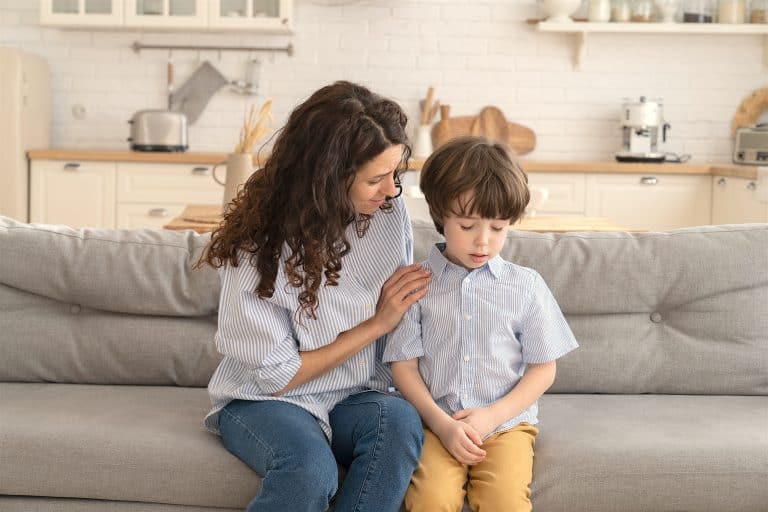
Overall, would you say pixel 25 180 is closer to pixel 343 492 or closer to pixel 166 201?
pixel 166 201

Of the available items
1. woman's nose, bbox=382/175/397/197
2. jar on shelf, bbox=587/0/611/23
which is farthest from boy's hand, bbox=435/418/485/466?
jar on shelf, bbox=587/0/611/23

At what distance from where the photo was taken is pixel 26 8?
5707mm

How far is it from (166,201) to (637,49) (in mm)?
2774

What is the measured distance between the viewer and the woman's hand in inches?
77.8

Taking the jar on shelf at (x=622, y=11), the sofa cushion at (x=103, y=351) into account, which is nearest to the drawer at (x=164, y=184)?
the jar on shelf at (x=622, y=11)

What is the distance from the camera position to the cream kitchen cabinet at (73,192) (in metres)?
5.32

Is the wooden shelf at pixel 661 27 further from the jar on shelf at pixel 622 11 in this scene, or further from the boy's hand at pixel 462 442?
the boy's hand at pixel 462 442

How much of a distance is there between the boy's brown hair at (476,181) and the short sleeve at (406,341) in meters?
0.21

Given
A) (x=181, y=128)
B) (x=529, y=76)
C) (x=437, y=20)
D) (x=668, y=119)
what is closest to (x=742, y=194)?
(x=668, y=119)

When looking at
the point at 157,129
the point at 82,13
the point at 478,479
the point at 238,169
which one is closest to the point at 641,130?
the point at 157,129

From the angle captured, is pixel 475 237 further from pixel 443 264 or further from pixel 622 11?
pixel 622 11

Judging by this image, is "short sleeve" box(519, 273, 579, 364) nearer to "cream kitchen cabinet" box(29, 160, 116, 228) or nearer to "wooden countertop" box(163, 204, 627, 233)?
"wooden countertop" box(163, 204, 627, 233)

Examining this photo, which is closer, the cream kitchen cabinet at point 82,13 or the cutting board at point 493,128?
the cream kitchen cabinet at point 82,13

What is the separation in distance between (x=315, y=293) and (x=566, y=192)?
353cm
